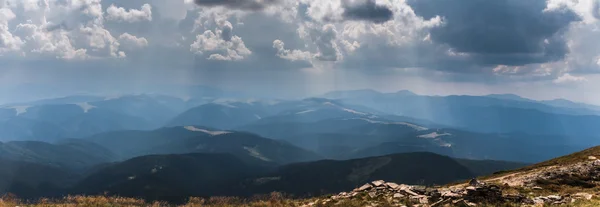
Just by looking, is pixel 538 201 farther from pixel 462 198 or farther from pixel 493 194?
pixel 462 198

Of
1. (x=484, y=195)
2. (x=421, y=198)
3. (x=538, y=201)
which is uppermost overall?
(x=484, y=195)

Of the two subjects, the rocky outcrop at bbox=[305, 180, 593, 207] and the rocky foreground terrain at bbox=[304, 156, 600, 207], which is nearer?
the rocky outcrop at bbox=[305, 180, 593, 207]

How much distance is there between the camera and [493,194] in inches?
1057

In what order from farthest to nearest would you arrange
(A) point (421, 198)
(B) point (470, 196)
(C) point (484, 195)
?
(A) point (421, 198) < (C) point (484, 195) < (B) point (470, 196)

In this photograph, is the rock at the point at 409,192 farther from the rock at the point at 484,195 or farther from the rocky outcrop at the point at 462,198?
the rock at the point at 484,195

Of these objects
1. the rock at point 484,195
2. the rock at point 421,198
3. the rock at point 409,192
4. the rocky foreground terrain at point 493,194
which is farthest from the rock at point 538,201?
the rock at point 409,192

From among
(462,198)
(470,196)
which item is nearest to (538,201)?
(470,196)

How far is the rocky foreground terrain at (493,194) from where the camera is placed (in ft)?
83.3

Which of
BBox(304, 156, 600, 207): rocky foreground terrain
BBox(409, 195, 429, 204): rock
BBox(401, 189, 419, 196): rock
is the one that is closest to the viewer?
BBox(304, 156, 600, 207): rocky foreground terrain

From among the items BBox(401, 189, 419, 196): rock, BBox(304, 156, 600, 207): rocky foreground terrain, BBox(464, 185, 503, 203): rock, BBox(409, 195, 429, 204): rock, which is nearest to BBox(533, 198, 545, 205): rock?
BBox(304, 156, 600, 207): rocky foreground terrain

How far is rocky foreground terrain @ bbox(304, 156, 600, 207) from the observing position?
2539cm

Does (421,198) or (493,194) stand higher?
(493,194)

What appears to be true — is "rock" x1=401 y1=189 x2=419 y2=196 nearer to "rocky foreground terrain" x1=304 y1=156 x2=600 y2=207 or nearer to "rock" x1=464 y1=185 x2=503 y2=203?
"rocky foreground terrain" x1=304 y1=156 x2=600 y2=207

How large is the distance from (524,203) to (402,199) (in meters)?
8.36
